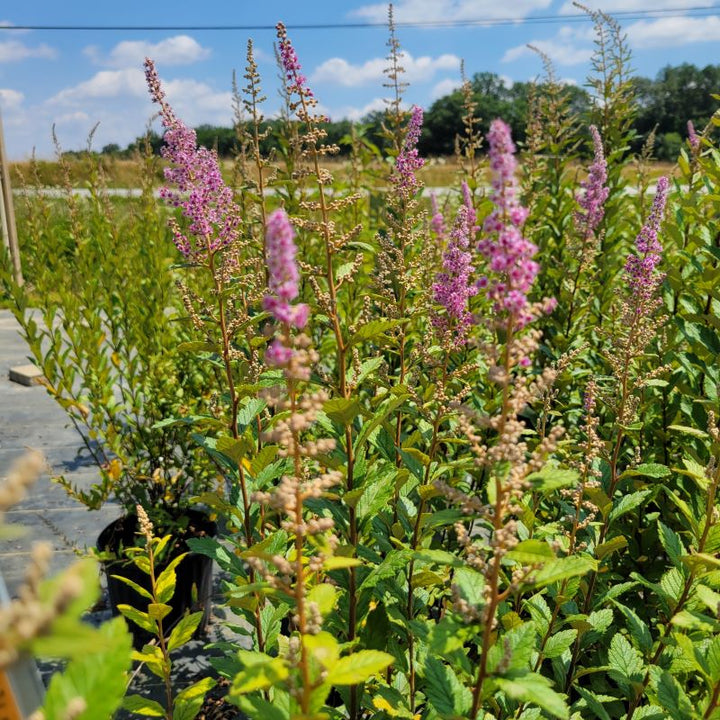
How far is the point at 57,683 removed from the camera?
71 centimetres

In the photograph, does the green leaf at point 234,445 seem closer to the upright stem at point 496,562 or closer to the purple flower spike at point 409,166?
the upright stem at point 496,562

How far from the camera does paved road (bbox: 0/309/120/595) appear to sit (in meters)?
3.71

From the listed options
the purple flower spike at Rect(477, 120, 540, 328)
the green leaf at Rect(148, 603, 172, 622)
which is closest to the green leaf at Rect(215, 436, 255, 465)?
the green leaf at Rect(148, 603, 172, 622)

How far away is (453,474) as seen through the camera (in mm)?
2729

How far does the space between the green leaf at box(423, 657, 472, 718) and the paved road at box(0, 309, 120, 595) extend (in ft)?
6.81

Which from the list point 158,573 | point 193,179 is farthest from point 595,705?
point 158,573

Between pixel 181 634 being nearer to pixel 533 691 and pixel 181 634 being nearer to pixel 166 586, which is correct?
pixel 166 586

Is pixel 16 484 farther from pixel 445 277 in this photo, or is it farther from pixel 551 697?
pixel 445 277

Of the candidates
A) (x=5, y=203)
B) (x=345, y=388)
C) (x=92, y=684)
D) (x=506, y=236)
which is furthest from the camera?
(x=5, y=203)

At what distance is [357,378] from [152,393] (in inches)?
85.1

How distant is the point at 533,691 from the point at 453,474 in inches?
63.8

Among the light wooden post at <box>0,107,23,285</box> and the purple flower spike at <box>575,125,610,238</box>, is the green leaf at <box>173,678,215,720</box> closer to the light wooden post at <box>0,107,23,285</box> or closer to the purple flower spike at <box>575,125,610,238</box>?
the purple flower spike at <box>575,125,610,238</box>

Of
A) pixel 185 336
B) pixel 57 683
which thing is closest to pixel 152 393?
pixel 185 336

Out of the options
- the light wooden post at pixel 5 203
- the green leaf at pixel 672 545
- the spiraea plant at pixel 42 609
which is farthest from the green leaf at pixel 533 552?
the light wooden post at pixel 5 203
